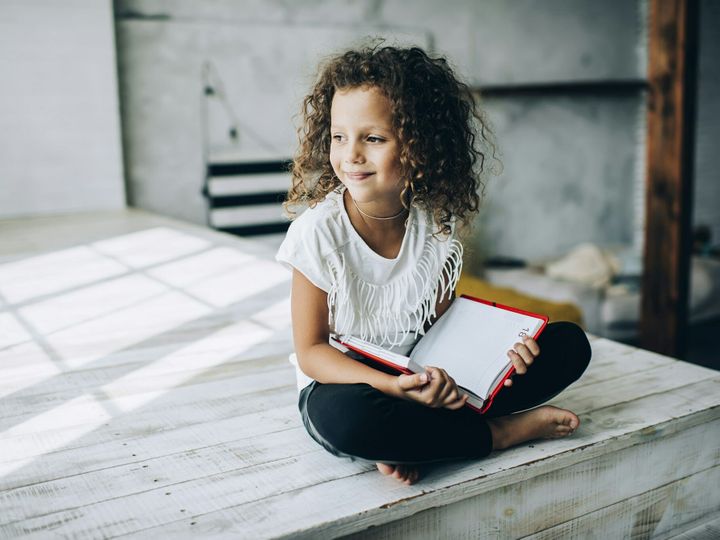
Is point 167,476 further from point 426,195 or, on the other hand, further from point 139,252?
point 139,252

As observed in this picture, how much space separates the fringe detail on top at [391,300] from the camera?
1.35m

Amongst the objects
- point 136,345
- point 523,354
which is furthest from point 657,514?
point 136,345

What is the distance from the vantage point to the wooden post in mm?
3172

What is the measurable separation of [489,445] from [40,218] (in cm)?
353

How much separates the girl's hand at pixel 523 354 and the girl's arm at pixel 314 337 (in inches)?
11.1

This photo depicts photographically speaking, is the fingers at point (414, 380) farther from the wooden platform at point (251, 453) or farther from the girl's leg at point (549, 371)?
the girl's leg at point (549, 371)

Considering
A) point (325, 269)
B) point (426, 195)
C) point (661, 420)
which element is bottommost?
point (661, 420)

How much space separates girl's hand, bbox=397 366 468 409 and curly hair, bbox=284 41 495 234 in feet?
1.24

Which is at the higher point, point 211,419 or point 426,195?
point 426,195

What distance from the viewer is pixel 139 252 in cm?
317

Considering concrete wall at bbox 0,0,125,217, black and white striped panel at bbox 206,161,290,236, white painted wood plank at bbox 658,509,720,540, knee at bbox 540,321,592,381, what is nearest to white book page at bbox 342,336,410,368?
knee at bbox 540,321,592,381

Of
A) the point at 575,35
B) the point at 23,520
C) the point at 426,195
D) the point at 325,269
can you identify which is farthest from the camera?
the point at 575,35

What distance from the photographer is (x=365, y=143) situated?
4.41 feet

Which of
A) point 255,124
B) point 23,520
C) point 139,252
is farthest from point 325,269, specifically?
point 255,124
